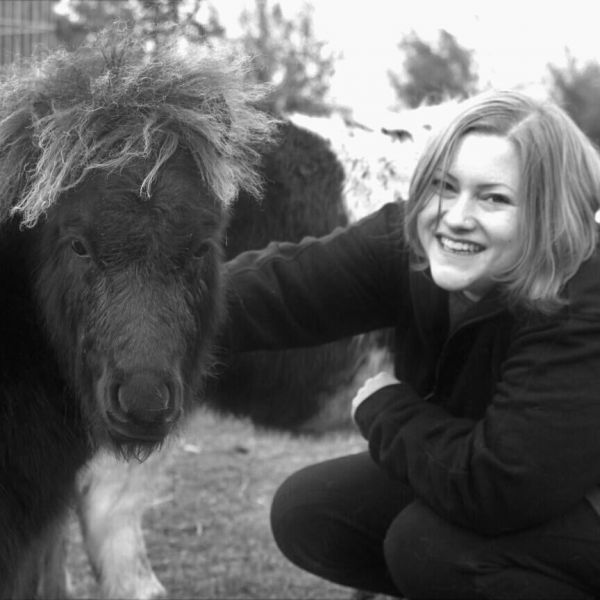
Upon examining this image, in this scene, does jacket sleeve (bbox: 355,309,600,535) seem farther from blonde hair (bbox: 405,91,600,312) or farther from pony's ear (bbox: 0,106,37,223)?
pony's ear (bbox: 0,106,37,223)

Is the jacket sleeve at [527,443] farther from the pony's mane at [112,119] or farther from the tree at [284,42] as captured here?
the tree at [284,42]

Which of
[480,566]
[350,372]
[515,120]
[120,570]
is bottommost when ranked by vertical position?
[120,570]

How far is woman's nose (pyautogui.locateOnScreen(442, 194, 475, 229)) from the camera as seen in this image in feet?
9.03

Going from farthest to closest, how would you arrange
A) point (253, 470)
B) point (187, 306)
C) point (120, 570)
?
1. point (253, 470)
2. point (120, 570)
3. point (187, 306)

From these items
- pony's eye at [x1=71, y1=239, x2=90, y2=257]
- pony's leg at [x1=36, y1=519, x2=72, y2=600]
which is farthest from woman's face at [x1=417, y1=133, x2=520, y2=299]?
pony's leg at [x1=36, y1=519, x2=72, y2=600]

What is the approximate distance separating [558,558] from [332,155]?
202cm

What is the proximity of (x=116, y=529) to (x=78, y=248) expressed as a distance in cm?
207

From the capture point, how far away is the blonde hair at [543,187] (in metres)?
2.71

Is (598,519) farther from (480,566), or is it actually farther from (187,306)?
(187,306)

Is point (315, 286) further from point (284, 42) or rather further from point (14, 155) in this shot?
point (284, 42)

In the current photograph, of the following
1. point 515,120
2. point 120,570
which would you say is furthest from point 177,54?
point 120,570

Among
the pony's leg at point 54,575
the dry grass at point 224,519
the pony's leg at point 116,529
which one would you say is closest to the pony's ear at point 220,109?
the dry grass at point 224,519

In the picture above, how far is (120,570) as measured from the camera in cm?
422

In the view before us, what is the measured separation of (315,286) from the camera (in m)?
3.06
